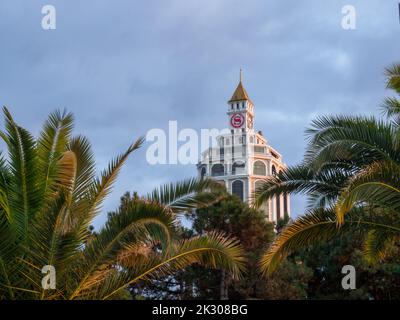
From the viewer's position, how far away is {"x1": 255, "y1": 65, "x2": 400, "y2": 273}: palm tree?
10.1 meters

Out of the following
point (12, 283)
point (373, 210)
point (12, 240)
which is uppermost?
point (373, 210)

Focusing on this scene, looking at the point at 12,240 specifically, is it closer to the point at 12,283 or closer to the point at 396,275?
the point at 12,283

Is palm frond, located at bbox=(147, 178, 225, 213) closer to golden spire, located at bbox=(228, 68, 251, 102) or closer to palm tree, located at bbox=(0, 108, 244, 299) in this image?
palm tree, located at bbox=(0, 108, 244, 299)

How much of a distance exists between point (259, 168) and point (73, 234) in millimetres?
80953

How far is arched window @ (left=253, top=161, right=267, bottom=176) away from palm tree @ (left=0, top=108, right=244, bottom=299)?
79748 mm

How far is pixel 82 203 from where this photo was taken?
9.88 metres

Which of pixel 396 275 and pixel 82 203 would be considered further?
pixel 396 275

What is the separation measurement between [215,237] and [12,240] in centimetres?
284

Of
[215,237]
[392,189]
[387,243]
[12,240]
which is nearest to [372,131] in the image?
[392,189]

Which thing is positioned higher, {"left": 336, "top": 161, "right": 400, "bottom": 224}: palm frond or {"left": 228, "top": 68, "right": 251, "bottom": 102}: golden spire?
{"left": 228, "top": 68, "right": 251, "bottom": 102}: golden spire

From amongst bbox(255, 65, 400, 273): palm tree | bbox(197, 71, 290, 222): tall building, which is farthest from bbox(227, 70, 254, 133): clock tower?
bbox(255, 65, 400, 273): palm tree

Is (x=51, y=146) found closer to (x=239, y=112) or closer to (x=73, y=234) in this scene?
(x=73, y=234)

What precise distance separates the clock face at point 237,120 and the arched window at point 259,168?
6986 millimetres

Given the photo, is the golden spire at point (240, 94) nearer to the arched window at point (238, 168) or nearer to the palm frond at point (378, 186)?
the arched window at point (238, 168)
